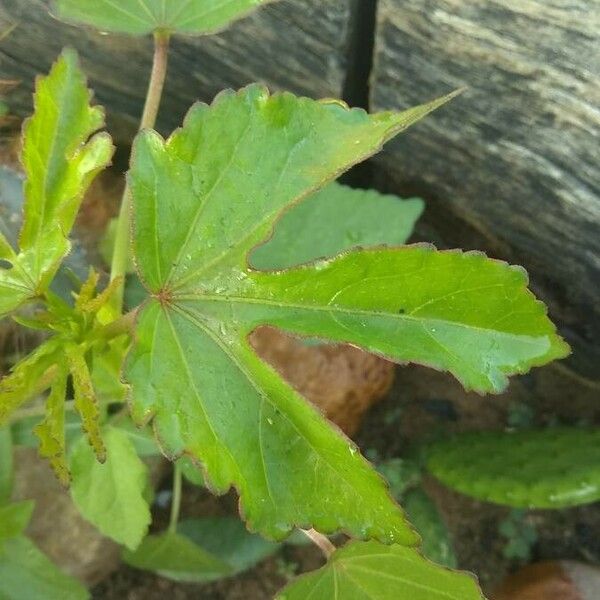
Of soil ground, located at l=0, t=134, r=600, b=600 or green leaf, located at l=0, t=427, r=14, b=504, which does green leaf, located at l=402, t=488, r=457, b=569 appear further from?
green leaf, located at l=0, t=427, r=14, b=504

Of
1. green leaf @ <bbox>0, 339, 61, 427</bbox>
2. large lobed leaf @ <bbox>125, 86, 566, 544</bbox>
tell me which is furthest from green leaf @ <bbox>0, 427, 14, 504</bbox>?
large lobed leaf @ <bbox>125, 86, 566, 544</bbox>

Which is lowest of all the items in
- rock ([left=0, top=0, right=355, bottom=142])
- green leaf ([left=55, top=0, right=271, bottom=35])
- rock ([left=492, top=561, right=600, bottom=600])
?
rock ([left=492, top=561, right=600, bottom=600])

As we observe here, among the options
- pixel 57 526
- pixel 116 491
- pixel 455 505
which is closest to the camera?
pixel 116 491

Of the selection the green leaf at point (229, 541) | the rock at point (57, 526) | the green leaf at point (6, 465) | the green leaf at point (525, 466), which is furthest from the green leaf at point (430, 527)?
the green leaf at point (6, 465)

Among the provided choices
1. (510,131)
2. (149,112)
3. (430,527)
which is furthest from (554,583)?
(149,112)

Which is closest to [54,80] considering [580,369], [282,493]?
[282,493]

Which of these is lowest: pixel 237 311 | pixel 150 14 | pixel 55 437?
pixel 55 437

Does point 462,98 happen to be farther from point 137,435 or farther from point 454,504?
point 454,504
